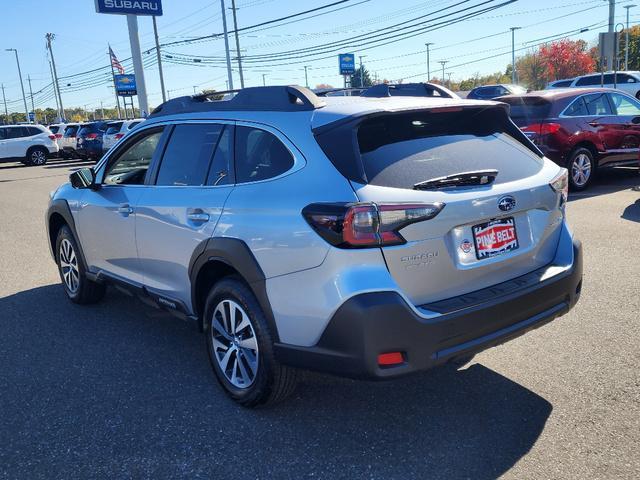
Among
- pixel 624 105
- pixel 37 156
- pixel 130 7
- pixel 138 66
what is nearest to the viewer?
pixel 624 105

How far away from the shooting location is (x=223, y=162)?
3615 millimetres

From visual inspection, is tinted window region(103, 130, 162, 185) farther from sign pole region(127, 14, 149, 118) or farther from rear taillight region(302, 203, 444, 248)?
sign pole region(127, 14, 149, 118)

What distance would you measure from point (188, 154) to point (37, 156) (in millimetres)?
25828

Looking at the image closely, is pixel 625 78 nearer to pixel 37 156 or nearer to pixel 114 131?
pixel 114 131

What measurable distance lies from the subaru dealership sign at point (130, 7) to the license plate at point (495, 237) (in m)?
30.7

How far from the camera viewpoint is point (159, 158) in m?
4.21

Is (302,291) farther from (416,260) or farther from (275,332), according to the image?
(416,260)

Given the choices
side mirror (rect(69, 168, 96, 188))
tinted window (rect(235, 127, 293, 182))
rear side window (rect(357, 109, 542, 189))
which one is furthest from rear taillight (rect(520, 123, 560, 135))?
tinted window (rect(235, 127, 293, 182))

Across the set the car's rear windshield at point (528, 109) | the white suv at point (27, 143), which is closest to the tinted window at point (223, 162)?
the car's rear windshield at point (528, 109)

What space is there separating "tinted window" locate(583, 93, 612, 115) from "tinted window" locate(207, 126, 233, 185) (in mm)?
8556

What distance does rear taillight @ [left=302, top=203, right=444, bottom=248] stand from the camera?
8.90 ft

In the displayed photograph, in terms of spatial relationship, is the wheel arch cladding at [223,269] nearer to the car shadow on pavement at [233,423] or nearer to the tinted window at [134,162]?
the car shadow on pavement at [233,423]

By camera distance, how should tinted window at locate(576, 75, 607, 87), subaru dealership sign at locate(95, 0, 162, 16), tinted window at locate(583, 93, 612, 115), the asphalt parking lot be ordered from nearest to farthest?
the asphalt parking lot → tinted window at locate(583, 93, 612, 115) → tinted window at locate(576, 75, 607, 87) → subaru dealership sign at locate(95, 0, 162, 16)

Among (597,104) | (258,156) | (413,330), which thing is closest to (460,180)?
(413,330)
